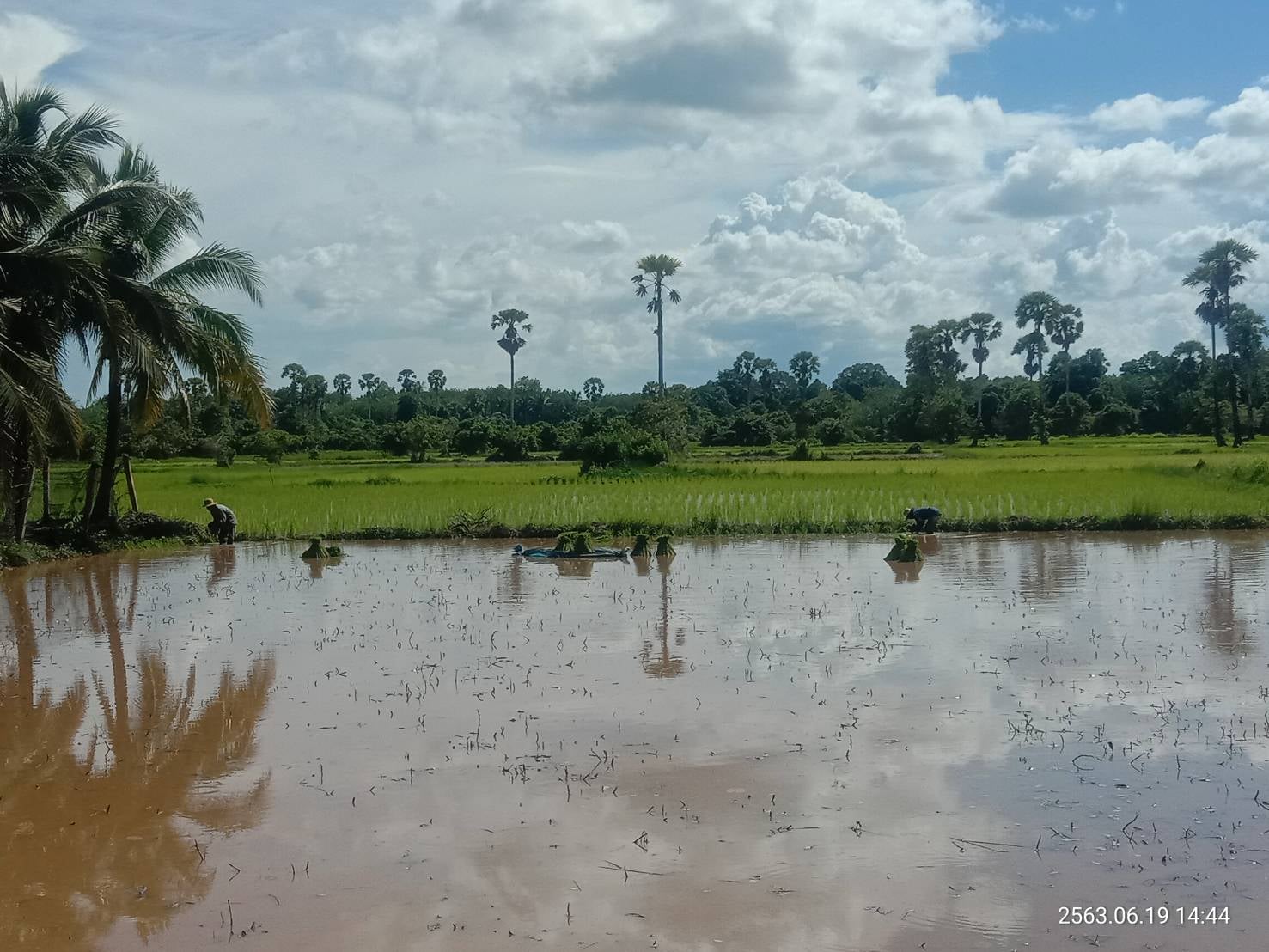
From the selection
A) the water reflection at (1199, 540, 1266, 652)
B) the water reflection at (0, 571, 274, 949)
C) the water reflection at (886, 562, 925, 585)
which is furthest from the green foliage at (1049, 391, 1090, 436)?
the water reflection at (0, 571, 274, 949)

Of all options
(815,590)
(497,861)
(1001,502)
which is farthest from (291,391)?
(497,861)

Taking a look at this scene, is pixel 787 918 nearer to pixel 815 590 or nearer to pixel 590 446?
pixel 815 590

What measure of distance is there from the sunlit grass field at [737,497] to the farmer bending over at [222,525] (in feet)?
2.01

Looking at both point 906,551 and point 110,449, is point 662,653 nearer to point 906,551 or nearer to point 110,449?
point 906,551

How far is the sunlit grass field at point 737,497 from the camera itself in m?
18.6

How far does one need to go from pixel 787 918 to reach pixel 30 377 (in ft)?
43.1

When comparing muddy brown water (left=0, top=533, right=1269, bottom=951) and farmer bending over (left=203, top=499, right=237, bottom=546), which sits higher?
farmer bending over (left=203, top=499, right=237, bottom=546)

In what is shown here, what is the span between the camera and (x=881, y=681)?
794 cm

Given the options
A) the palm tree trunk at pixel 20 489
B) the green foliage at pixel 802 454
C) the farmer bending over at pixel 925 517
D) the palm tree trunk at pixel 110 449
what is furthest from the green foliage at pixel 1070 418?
the palm tree trunk at pixel 20 489

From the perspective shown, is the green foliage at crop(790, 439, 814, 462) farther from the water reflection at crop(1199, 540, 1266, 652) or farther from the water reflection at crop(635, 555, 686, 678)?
the water reflection at crop(635, 555, 686, 678)

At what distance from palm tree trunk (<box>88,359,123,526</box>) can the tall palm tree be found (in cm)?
1

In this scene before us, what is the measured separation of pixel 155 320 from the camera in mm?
16750

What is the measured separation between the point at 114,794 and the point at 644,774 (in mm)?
2694

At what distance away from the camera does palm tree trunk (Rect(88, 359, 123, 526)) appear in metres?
17.6
